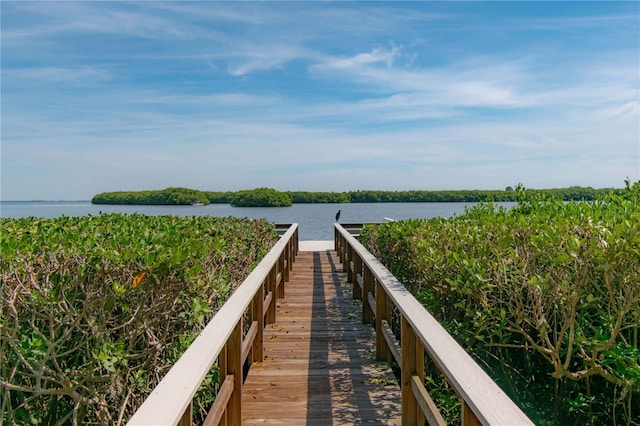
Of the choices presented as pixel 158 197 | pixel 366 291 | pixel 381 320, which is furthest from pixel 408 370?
pixel 158 197

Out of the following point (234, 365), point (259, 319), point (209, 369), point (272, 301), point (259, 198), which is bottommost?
point (272, 301)

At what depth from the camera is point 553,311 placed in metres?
2.18

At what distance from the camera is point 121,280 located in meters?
2.24

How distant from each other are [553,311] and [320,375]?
6.13 ft

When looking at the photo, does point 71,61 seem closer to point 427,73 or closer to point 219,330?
point 427,73

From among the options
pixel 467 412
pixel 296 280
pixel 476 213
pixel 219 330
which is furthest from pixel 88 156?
pixel 467 412

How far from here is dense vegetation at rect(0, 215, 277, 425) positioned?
2.04m

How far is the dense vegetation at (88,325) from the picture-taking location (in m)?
2.04

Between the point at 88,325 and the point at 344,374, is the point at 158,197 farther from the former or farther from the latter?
the point at 88,325

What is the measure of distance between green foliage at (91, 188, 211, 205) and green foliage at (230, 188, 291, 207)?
3.19 m

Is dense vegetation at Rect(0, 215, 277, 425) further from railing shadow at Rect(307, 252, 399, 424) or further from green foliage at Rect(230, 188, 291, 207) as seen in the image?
green foliage at Rect(230, 188, 291, 207)

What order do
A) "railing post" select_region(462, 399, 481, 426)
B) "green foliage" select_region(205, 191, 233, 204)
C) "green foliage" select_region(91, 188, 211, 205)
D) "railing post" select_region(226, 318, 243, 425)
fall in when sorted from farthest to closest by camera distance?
"green foliage" select_region(205, 191, 233, 204), "green foliage" select_region(91, 188, 211, 205), "railing post" select_region(226, 318, 243, 425), "railing post" select_region(462, 399, 481, 426)

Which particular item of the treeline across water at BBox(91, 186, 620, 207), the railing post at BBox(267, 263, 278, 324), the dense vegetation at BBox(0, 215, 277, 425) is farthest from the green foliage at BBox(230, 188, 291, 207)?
the dense vegetation at BBox(0, 215, 277, 425)

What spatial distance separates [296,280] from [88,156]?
29.8 ft
